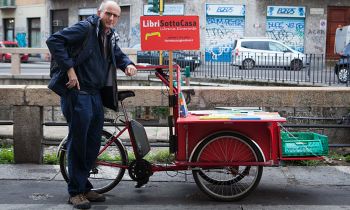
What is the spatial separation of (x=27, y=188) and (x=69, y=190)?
800 mm

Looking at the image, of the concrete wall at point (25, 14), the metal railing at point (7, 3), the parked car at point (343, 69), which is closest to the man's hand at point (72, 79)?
the parked car at point (343, 69)

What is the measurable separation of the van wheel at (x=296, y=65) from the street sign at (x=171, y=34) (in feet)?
36.1

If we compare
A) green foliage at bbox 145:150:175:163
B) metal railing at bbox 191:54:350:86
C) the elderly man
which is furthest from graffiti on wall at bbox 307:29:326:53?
the elderly man

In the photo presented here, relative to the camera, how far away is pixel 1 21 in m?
42.3

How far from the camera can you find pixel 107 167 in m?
5.88

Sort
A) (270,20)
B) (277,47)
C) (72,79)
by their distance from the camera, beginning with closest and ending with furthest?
(72,79) → (277,47) → (270,20)

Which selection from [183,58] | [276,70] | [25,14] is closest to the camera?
[276,70]

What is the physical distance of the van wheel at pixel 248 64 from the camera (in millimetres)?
17480

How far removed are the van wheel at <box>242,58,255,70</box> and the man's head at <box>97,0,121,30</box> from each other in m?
12.4

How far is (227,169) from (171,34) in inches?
59.3

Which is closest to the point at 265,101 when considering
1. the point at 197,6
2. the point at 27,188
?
the point at 27,188

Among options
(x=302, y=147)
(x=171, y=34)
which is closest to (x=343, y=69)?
(x=302, y=147)

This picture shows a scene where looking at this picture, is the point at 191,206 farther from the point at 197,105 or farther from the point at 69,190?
the point at 197,105

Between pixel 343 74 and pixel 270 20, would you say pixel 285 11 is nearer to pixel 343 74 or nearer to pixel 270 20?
pixel 270 20
